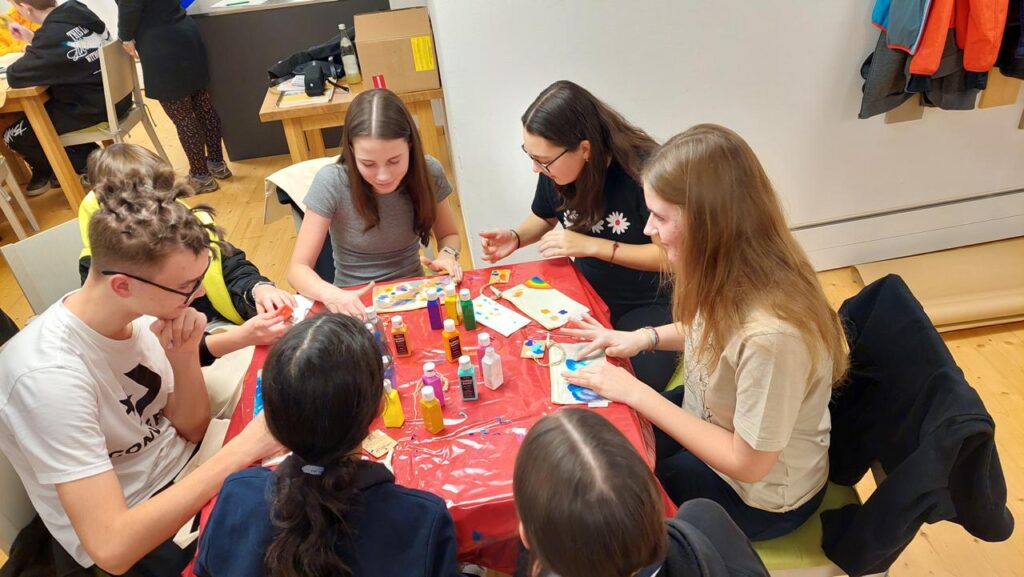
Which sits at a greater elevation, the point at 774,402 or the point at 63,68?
the point at 63,68

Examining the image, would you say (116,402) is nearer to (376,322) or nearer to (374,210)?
(376,322)

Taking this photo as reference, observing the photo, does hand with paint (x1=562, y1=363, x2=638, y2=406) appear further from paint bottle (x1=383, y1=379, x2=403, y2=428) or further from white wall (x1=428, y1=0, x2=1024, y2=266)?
white wall (x1=428, y1=0, x2=1024, y2=266)

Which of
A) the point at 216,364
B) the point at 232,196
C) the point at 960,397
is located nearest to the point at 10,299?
the point at 232,196

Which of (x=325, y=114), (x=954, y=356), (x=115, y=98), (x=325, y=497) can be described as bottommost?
(x=954, y=356)

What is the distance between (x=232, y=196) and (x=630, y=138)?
335 cm

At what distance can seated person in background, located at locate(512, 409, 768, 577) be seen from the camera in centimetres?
77

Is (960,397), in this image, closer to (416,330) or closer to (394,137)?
(416,330)

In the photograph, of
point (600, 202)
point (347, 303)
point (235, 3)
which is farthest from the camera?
point (235, 3)

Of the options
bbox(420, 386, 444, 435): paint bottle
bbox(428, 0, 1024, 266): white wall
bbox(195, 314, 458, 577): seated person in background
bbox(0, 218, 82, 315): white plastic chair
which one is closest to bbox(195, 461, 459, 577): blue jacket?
bbox(195, 314, 458, 577): seated person in background

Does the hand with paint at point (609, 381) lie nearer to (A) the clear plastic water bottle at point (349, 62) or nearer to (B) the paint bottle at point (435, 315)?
(B) the paint bottle at point (435, 315)

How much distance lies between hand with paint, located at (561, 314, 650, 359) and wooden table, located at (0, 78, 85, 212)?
12.8 ft

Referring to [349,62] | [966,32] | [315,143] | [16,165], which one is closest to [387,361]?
[966,32]

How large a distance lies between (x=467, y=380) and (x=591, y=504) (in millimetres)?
595

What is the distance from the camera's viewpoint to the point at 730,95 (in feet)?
8.35
